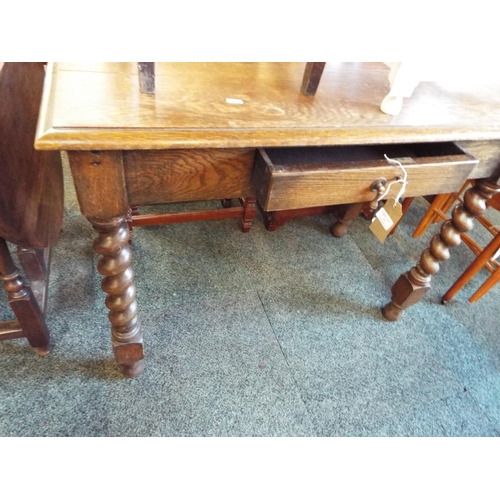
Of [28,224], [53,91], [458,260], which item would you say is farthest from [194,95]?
[458,260]

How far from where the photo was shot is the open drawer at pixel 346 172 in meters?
0.70

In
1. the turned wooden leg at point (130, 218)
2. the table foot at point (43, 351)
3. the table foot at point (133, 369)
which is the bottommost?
the table foot at point (43, 351)

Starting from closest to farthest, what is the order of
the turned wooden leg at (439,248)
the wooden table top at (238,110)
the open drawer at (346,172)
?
the wooden table top at (238,110)
the open drawer at (346,172)
the turned wooden leg at (439,248)

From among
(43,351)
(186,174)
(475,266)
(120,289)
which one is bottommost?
(43,351)

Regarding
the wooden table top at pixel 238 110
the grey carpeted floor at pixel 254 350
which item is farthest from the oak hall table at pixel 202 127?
the grey carpeted floor at pixel 254 350

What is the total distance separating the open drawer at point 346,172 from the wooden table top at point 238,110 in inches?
2.1

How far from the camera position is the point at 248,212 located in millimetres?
1465

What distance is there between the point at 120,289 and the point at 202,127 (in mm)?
409

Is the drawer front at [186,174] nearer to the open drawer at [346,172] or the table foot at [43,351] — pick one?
the open drawer at [346,172]

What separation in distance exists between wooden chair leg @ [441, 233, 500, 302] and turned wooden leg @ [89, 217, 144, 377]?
1127mm

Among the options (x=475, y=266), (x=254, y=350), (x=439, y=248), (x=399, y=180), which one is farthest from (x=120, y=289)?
(x=475, y=266)

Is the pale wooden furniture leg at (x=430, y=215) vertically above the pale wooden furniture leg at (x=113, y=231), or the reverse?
the pale wooden furniture leg at (x=113, y=231)

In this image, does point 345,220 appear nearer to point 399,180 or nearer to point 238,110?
point 399,180

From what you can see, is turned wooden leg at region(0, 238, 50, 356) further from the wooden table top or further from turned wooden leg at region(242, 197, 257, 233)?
turned wooden leg at region(242, 197, 257, 233)
